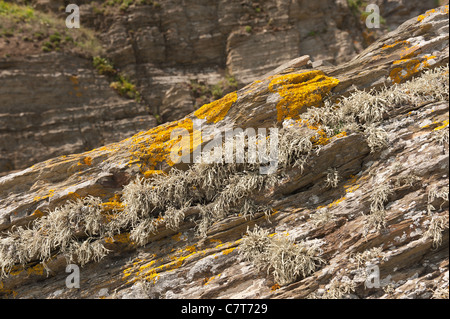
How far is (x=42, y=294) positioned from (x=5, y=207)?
1.78 metres

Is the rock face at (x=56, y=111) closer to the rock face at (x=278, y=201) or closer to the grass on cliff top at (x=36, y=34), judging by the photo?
the grass on cliff top at (x=36, y=34)

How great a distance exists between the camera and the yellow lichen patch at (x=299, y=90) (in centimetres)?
538

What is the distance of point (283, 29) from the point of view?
17.0 m

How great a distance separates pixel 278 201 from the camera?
190 inches

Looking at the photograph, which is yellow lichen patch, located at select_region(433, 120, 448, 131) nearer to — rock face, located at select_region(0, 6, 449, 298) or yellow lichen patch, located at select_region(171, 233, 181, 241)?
rock face, located at select_region(0, 6, 449, 298)

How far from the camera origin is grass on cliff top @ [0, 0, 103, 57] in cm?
1455

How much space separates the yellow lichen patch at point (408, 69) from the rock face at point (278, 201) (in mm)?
25

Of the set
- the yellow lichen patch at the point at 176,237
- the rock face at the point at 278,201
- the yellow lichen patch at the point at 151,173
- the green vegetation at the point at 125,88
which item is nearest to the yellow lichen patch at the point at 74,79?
the green vegetation at the point at 125,88

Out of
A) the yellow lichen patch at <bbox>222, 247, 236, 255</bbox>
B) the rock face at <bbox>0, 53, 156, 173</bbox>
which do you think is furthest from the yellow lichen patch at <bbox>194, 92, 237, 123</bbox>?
the rock face at <bbox>0, 53, 156, 173</bbox>

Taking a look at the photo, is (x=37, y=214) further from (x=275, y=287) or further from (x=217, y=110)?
(x=275, y=287)

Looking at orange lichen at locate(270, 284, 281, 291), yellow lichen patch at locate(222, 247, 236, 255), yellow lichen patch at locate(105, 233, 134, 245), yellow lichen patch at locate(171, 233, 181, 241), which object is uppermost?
yellow lichen patch at locate(105, 233, 134, 245)

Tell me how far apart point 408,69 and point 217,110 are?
3499 millimetres

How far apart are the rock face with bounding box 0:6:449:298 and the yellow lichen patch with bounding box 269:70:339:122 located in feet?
0.08

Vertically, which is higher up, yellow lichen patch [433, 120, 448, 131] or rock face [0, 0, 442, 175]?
rock face [0, 0, 442, 175]
